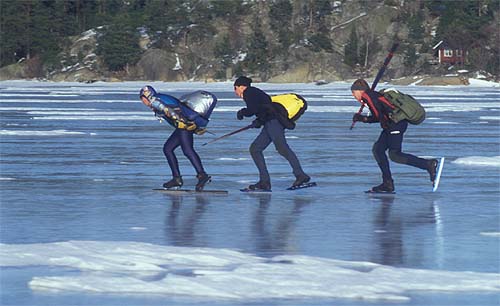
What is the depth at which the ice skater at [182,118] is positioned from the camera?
1538cm

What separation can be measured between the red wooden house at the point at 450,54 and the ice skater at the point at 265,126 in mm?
102762

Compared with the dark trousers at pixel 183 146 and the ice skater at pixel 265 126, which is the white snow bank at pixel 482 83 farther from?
the dark trousers at pixel 183 146

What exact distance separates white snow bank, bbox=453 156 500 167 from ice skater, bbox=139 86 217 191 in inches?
211

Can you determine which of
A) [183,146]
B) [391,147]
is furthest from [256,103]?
[391,147]

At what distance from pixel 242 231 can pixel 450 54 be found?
355 ft

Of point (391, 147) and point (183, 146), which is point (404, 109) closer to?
point (391, 147)

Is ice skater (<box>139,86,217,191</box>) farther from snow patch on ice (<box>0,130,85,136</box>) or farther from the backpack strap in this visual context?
snow patch on ice (<box>0,130,85,136</box>)

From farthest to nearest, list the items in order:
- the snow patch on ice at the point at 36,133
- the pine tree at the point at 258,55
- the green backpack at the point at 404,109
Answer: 1. the pine tree at the point at 258,55
2. the snow patch on ice at the point at 36,133
3. the green backpack at the point at 404,109

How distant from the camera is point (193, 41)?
422ft

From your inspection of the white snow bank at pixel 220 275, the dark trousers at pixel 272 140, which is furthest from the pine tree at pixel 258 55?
the white snow bank at pixel 220 275

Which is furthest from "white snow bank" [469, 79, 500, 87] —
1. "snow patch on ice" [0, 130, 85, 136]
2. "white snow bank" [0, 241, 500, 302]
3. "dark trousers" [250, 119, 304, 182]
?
"white snow bank" [0, 241, 500, 302]

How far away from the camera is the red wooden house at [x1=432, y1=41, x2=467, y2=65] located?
116875 millimetres

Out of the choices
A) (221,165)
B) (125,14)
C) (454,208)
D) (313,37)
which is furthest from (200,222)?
(125,14)

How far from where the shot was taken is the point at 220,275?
911cm
